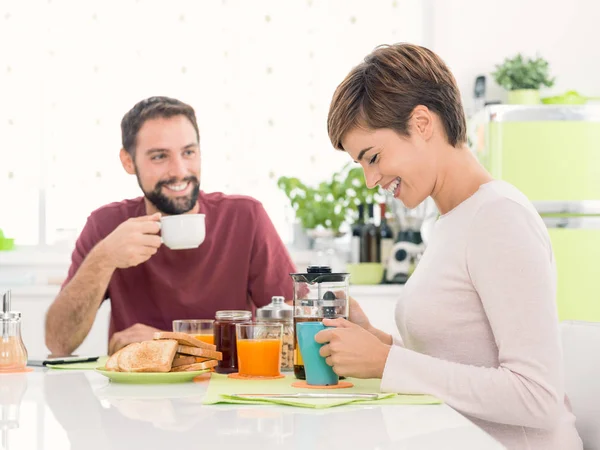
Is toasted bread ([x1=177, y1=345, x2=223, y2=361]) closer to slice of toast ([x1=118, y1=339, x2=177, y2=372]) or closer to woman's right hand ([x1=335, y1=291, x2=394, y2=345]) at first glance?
slice of toast ([x1=118, y1=339, x2=177, y2=372])

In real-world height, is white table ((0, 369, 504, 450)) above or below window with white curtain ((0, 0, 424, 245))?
below

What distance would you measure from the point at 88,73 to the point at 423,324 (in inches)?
133

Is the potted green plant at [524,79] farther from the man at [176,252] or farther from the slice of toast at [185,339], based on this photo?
the slice of toast at [185,339]

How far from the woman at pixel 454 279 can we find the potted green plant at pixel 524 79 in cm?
272

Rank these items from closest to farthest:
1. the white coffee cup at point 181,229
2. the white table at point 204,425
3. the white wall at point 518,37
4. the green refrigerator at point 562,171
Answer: the white table at point 204,425, the white coffee cup at point 181,229, the green refrigerator at point 562,171, the white wall at point 518,37

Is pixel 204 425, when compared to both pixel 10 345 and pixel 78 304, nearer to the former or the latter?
pixel 10 345

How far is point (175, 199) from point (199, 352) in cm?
87

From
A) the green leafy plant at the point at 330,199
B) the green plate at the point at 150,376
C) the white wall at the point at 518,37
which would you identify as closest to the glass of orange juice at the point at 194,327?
the green plate at the point at 150,376

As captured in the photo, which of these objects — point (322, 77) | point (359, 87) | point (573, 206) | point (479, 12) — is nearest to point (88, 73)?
point (322, 77)

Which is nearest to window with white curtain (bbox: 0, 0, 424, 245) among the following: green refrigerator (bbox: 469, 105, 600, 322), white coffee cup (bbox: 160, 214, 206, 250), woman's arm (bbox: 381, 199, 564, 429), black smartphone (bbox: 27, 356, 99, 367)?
green refrigerator (bbox: 469, 105, 600, 322)

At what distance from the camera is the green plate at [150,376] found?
150cm

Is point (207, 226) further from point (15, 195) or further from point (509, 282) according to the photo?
point (15, 195)

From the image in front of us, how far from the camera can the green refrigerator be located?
375 cm

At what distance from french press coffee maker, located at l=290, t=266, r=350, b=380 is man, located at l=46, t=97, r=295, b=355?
2.71 ft
